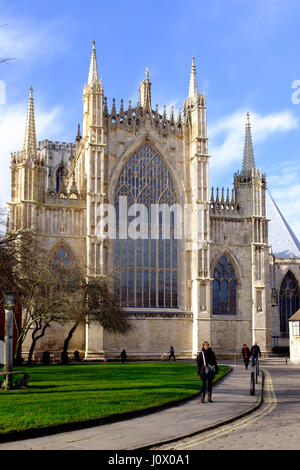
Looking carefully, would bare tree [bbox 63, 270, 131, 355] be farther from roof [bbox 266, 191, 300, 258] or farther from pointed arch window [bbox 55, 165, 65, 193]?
pointed arch window [bbox 55, 165, 65, 193]

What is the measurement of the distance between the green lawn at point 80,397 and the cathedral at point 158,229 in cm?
2267

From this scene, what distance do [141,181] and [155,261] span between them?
6369 millimetres

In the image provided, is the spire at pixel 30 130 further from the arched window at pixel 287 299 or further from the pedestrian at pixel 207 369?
the pedestrian at pixel 207 369

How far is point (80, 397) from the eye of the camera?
56.4ft

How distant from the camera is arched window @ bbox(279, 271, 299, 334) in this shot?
60.2 meters

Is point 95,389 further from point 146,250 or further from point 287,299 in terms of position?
point 287,299

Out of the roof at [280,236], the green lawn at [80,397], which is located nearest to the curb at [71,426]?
the green lawn at [80,397]

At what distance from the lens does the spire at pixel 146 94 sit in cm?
5228

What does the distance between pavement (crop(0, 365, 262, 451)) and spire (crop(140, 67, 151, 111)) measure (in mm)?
37039

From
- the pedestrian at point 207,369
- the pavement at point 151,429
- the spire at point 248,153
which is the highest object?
the spire at point 248,153

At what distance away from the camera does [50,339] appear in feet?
152

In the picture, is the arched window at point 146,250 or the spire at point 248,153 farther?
the spire at point 248,153

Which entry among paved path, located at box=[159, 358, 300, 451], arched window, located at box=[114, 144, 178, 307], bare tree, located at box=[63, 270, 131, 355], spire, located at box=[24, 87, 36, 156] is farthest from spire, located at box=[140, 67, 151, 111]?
paved path, located at box=[159, 358, 300, 451]
